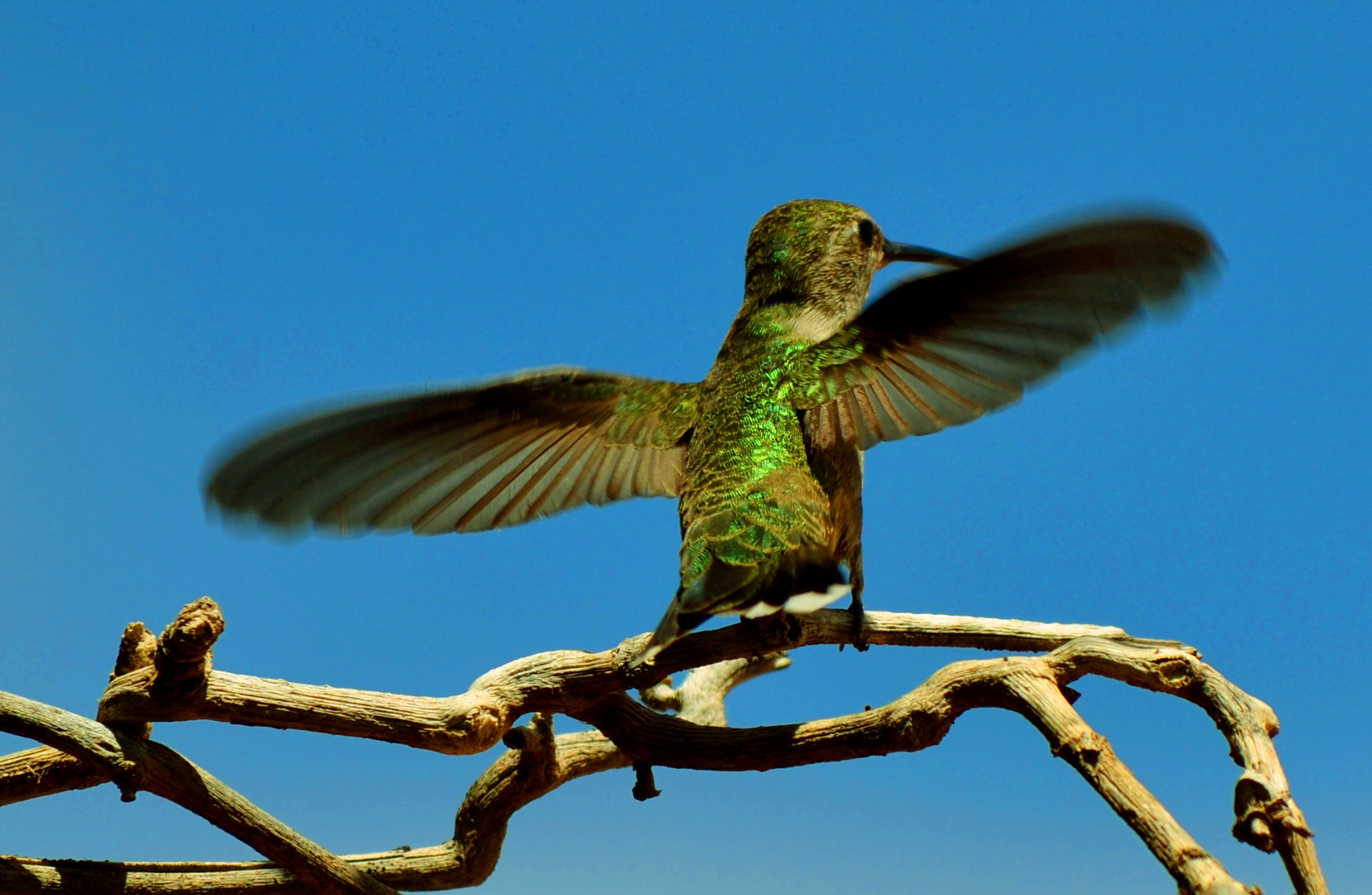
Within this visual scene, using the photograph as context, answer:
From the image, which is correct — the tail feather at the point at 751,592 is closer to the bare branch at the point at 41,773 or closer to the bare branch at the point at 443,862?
the bare branch at the point at 443,862

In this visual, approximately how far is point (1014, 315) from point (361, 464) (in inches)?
70.3

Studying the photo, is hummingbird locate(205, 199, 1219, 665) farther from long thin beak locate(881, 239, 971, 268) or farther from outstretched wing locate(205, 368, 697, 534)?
long thin beak locate(881, 239, 971, 268)

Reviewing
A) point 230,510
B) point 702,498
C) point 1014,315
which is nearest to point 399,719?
point 230,510

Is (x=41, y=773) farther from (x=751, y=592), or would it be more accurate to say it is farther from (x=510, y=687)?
(x=751, y=592)

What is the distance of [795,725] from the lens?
2.84 metres

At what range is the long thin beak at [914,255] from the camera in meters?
3.94

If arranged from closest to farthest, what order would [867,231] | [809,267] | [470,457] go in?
[470,457] < [809,267] < [867,231]

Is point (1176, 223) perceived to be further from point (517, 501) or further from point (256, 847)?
point (256, 847)

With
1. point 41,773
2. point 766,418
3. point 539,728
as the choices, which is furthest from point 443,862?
point 766,418

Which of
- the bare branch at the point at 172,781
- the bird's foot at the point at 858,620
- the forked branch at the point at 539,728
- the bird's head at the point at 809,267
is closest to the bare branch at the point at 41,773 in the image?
the forked branch at the point at 539,728

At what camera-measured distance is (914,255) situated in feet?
13.2

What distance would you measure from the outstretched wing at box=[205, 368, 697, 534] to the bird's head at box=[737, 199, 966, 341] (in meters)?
0.41

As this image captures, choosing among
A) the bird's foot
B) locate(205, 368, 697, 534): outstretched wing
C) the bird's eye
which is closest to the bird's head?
the bird's eye

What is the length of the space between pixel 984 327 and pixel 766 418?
2.15 ft
